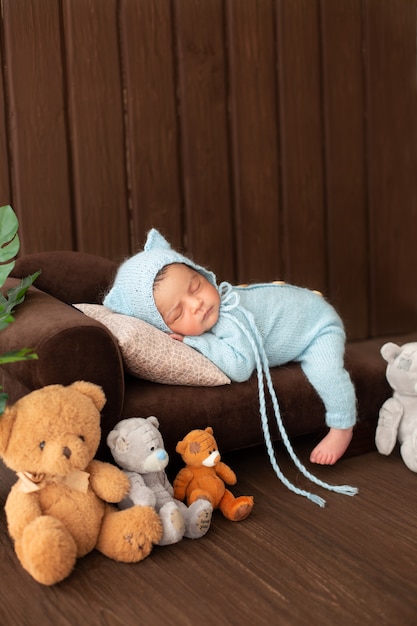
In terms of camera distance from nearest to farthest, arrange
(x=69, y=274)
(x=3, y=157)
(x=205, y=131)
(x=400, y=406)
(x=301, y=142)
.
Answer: (x=400, y=406) → (x=69, y=274) → (x=3, y=157) → (x=205, y=131) → (x=301, y=142)

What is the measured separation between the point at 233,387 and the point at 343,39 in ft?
7.18

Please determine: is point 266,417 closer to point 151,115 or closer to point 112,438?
point 112,438

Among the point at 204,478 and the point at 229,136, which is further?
the point at 229,136

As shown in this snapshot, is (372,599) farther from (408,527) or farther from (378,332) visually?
(378,332)

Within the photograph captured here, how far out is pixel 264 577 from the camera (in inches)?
59.1

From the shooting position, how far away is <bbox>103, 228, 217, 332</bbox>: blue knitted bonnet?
195 cm

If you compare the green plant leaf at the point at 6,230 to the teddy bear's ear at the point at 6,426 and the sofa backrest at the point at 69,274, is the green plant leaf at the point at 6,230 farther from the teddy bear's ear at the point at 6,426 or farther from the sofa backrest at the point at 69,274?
the sofa backrest at the point at 69,274

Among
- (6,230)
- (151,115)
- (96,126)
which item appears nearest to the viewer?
(6,230)

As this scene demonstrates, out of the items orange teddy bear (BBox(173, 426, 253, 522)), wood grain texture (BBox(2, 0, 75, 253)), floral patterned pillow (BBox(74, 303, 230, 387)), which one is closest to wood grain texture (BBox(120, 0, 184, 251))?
wood grain texture (BBox(2, 0, 75, 253))

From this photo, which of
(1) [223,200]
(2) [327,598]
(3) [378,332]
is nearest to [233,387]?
(2) [327,598]

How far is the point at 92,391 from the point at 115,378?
4.4 inches

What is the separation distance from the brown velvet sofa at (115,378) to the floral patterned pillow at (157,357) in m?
0.03

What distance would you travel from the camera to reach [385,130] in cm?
363

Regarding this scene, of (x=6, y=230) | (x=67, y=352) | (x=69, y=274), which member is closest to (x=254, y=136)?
(x=69, y=274)
